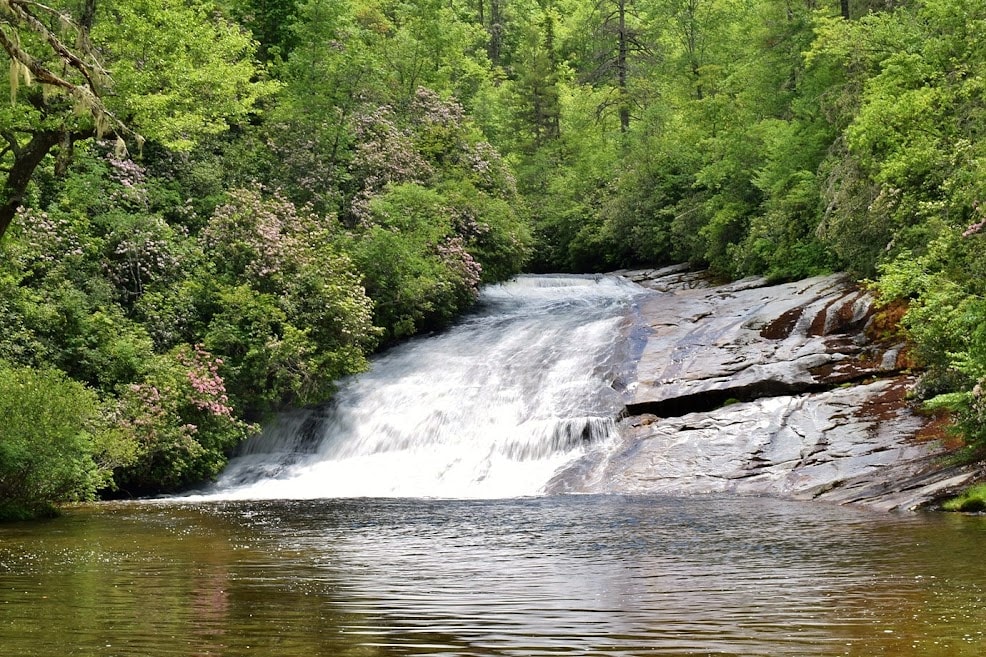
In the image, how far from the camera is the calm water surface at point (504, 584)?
19.9 feet

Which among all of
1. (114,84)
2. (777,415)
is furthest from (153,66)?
(777,415)

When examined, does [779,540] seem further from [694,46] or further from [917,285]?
[694,46]

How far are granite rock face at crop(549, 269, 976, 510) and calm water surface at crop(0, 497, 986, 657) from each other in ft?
7.55

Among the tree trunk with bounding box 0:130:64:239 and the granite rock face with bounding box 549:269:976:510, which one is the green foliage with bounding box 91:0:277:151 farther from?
the granite rock face with bounding box 549:269:976:510

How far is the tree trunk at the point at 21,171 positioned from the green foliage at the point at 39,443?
2.41 meters

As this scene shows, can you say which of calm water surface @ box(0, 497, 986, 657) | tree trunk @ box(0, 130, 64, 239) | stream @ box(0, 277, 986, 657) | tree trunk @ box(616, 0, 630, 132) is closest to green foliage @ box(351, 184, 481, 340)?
stream @ box(0, 277, 986, 657)

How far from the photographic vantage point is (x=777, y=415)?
781 inches

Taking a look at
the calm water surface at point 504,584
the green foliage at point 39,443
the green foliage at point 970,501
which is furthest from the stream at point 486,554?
the green foliage at point 39,443

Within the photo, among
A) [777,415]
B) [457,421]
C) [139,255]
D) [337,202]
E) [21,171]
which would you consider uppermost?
[337,202]

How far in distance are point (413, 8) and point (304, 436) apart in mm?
21029

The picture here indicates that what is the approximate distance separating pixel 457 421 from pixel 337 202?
35.1ft

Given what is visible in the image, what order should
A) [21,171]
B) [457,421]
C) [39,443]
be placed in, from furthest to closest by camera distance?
[457,421] → [39,443] → [21,171]

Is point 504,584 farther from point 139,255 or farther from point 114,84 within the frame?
point 139,255

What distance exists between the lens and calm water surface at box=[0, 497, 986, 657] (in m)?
6.05
